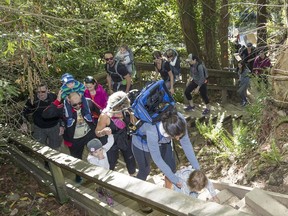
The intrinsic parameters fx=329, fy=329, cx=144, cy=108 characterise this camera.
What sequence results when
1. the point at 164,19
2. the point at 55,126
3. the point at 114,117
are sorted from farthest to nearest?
the point at 164,19, the point at 55,126, the point at 114,117

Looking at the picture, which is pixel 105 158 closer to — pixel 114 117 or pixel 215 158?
pixel 114 117

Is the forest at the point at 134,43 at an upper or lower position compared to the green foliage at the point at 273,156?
upper

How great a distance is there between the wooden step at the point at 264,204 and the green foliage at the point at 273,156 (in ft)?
3.56

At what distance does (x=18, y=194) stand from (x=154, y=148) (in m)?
2.71

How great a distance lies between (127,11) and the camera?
1185 cm

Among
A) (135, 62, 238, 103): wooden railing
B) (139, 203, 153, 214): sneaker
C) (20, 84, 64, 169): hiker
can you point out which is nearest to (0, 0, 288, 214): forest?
(20, 84, 64, 169): hiker

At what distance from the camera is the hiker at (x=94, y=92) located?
5703mm

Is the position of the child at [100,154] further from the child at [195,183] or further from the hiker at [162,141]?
the child at [195,183]

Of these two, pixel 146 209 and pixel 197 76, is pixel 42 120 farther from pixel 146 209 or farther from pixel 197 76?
pixel 197 76

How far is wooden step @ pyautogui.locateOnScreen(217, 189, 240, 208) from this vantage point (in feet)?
15.6

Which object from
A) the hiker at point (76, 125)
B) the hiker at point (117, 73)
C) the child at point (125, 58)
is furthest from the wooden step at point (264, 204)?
the child at point (125, 58)

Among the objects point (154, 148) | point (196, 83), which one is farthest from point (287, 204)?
point (196, 83)

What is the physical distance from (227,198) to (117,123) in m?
1.95

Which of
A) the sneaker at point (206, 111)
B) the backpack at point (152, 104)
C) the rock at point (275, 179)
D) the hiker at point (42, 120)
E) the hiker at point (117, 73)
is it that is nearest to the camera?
the backpack at point (152, 104)
